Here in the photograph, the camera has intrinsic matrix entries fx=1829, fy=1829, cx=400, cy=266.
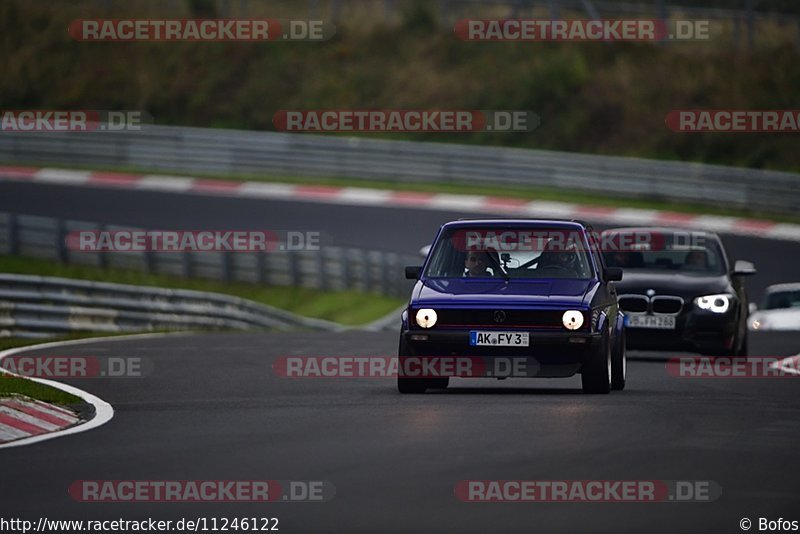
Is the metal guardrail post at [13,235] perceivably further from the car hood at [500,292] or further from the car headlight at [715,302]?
the car hood at [500,292]

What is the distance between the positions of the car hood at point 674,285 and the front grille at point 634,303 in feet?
0.17

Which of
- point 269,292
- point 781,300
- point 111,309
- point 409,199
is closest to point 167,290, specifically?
point 111,309

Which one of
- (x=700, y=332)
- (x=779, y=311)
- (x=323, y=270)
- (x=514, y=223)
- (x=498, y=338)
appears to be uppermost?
(x=514, y=223)

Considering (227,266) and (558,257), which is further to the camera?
(227,266)

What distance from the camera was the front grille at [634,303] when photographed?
61.1ft

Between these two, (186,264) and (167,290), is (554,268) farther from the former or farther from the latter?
(186,264)

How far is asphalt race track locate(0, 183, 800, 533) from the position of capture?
838 centimetres

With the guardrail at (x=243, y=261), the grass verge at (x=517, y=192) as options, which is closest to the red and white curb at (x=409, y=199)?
the grass verge at (x=517, y=192)

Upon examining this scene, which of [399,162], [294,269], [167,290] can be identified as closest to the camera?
[167,290]

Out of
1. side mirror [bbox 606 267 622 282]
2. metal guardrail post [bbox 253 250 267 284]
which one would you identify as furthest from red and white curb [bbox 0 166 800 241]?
side mirror [bbox 606 267 622 282]

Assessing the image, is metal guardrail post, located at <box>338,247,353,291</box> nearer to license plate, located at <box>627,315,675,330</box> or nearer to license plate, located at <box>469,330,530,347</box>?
license plate, located at <box>627,315,675,330</box>

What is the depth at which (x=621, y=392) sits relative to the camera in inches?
582

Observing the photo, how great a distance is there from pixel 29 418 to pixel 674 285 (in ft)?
27.7

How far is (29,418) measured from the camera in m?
12.2
